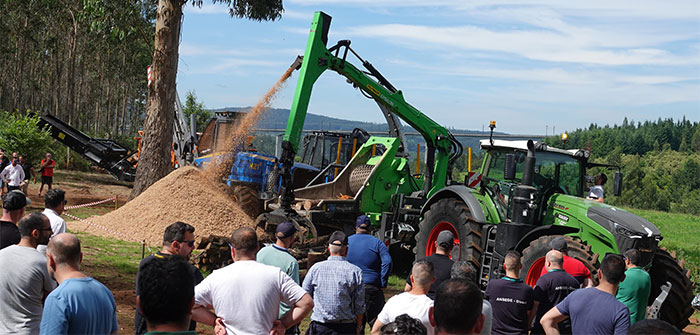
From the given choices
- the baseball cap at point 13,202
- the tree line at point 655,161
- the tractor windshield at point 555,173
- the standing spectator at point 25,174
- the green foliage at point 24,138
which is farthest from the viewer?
the tree line at point 655,161

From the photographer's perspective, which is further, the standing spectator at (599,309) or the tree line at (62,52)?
the tree line at (62,52)

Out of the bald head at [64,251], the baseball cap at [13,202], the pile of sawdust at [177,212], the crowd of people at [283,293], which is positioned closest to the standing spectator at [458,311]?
the crowd of people at [283,293]

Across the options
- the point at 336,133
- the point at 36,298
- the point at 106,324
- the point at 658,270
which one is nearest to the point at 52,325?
the point at 106,324

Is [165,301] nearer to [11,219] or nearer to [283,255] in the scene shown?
[283,255]

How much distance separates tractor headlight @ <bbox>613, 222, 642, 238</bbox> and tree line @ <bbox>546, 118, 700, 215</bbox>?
61.7 feet

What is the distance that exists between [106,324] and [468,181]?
29.9ft

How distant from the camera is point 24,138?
2578 cm

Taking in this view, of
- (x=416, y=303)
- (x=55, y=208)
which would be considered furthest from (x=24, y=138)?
(x=416, y=303)

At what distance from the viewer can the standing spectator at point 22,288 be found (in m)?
4.64

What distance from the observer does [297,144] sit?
12.0 metres

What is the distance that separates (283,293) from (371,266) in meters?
2.72

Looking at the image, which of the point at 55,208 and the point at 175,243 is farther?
the point at 55,208

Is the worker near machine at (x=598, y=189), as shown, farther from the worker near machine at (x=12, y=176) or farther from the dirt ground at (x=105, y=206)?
the worker near machine at (x=12, y=176)

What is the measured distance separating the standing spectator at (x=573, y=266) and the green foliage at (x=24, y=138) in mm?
23501
